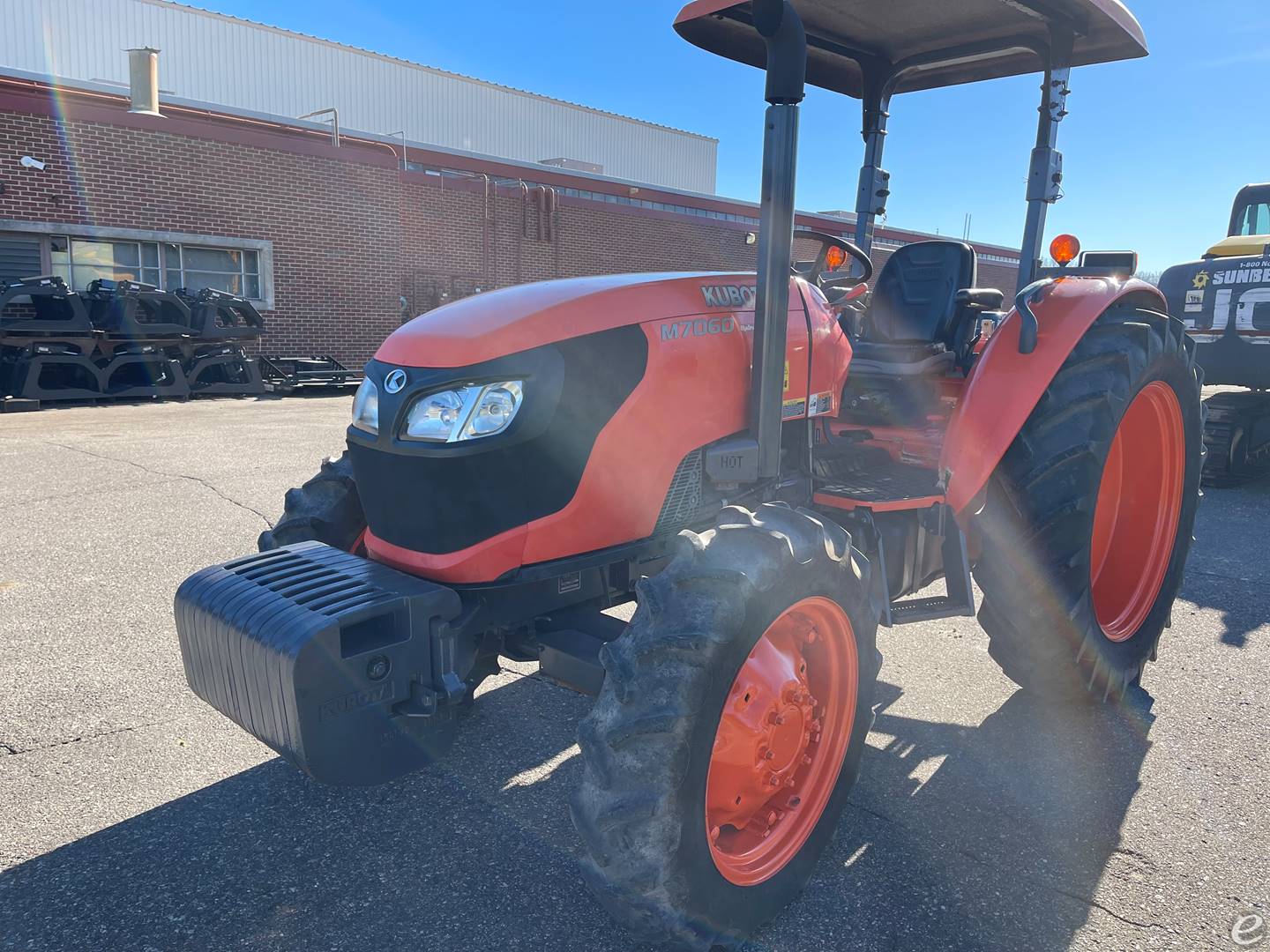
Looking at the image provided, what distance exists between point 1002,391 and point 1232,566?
329cm

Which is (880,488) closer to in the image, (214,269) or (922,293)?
(922,293)

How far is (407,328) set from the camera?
2.48m

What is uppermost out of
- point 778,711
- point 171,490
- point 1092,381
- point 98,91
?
point 98,91

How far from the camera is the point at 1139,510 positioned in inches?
150

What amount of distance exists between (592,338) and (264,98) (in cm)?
3315

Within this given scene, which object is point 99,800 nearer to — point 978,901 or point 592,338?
point 592,338

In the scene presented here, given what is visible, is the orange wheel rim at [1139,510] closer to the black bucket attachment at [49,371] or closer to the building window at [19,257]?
the black bucket attachment at [49,371]

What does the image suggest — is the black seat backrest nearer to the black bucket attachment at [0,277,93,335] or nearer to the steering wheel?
the steering wheel

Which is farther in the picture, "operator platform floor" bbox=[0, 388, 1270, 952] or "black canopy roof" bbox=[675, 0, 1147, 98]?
"black canopy roof" bbox=[675, 0, 1147, 98]

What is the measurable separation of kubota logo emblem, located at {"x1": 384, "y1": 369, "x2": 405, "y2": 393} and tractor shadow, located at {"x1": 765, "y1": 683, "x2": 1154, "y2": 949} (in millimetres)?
1556

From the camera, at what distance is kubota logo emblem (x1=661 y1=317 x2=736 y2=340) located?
96.0 inches

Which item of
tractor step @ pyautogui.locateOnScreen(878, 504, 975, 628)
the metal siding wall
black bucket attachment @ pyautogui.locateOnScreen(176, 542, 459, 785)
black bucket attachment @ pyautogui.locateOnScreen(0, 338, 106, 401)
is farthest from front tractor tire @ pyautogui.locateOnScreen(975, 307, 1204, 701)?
the metal siding wall

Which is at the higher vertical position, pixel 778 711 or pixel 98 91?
pixel 98 91

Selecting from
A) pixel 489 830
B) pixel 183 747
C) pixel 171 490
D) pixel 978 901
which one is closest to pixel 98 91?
pixel 171 490
